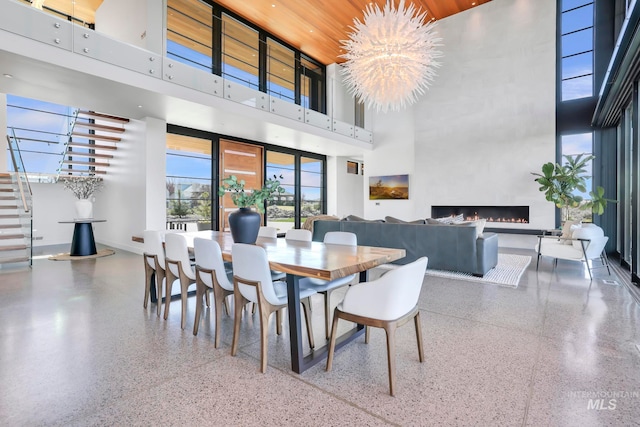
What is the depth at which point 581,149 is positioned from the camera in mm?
7434

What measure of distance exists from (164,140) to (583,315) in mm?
7864

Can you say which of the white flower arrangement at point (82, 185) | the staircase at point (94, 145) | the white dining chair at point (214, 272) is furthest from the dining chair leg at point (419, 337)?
the white flower arrangement at point (82, 185)

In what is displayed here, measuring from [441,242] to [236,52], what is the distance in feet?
23.3

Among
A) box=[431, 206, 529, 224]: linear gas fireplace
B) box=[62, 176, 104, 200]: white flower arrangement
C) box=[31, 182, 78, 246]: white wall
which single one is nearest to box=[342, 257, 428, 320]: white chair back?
box=[431, 206, 529, 224]: linear gas fireplace

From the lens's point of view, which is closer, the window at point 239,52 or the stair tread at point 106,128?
the stair tread at point 106,128

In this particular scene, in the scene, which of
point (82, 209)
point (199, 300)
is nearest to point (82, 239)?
point (82, 209)

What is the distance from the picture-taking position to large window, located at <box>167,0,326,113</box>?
282 inches

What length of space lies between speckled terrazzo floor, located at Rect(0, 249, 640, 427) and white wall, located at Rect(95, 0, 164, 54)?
509 centimetres

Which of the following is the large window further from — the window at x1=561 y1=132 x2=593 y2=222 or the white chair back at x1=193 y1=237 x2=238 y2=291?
the window at x1=561 y1=132 x2=593 y2=222

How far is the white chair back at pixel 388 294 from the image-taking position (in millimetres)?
1816

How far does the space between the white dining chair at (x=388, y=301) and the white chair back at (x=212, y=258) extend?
3.42 ft

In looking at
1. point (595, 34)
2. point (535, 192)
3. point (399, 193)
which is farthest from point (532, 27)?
point (399, 193)

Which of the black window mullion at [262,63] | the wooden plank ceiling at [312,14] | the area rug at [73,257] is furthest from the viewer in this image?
the black window mullion at [262,63]

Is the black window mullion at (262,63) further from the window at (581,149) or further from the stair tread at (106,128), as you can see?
the window at (581,149)
